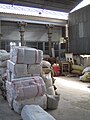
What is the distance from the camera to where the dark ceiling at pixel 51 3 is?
43.1 ft

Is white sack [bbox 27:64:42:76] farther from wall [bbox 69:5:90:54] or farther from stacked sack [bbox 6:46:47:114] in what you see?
wall [bbox 69:5:90:54]

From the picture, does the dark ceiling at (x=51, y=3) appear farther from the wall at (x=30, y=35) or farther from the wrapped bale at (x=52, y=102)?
the wrapped bale at (x=52, y=102)

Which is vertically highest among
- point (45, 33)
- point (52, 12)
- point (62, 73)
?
point (52, 12)

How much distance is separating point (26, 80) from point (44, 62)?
1712 millimetres

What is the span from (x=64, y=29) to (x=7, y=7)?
560 cm

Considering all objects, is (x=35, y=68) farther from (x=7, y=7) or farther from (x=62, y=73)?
(x=7, y=7)

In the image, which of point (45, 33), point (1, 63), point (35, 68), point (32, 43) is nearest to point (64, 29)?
point (45, 33)

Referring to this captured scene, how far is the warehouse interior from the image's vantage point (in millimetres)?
4375

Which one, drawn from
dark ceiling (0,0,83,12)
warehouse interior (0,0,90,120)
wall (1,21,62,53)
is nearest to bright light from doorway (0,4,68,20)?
warehouse interior (0,0,90,120)

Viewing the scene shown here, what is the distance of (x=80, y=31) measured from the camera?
14016 millimetres

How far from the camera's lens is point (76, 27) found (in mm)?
14500

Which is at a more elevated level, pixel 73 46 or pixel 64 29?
pixel 64 29

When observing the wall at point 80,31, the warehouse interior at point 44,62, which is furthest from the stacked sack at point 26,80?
the wall at point 80,31

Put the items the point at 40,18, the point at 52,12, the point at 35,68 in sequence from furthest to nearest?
1. the point at 52,12
2. the point at 40,18
3. the point at 35,68
